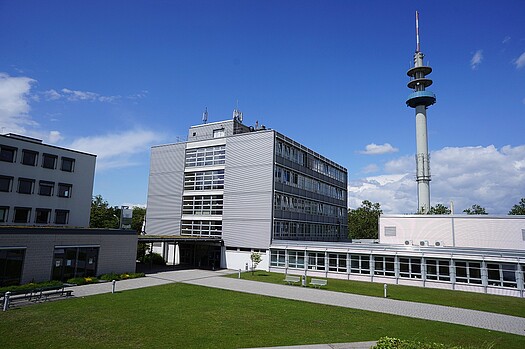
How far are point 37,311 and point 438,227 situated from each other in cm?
3670

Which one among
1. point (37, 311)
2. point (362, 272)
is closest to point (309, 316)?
point (37, 311)

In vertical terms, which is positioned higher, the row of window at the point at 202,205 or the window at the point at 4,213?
the row of window at the point at 202,205

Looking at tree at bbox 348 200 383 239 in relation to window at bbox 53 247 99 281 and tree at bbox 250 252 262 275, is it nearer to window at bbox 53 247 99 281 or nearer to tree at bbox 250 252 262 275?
tree at bbox 250 252 262 275

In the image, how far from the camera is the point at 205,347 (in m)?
12.8

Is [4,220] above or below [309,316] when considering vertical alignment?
above

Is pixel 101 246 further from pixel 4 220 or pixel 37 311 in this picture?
pixel 37 311

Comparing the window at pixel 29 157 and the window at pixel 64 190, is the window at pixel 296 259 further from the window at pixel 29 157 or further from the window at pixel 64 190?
the window at pixel 29 157

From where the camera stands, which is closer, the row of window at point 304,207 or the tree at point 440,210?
the row of window at point 304,207

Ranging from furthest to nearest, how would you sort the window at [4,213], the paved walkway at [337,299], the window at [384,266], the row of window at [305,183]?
the row of window at [305,183] < the window at [384,266] < the window at [4,213] < the paved walkway at [337,299]

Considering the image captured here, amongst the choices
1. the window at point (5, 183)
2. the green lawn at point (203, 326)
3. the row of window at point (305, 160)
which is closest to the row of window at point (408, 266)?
the row of window at point (305, 160)

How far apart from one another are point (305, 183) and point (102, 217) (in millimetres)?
34903

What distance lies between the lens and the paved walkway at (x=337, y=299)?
18.1 meters

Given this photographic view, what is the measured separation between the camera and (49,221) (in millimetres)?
32250

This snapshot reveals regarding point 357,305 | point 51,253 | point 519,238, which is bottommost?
point 357,305
